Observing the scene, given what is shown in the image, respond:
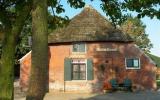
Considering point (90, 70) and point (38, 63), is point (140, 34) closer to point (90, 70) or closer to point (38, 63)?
point (90, 70)

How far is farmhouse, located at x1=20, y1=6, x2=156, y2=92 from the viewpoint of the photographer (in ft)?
123

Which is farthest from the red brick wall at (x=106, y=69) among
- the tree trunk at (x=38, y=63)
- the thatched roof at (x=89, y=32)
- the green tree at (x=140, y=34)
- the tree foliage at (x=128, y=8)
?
the green tree at (x=140, y=34)

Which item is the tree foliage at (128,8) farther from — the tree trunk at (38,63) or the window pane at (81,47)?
the window pane at (81,47)

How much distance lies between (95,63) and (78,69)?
1518 mm

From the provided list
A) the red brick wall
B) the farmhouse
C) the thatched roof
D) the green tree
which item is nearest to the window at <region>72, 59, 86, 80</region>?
the farmhouse

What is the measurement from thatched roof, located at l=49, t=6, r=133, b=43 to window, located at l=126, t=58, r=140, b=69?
1714 mm

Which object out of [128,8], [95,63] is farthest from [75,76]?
[128,8]

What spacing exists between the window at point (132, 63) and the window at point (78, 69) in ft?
12.2

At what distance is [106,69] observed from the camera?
123ft

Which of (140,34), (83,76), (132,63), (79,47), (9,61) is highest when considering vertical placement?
(140,34)

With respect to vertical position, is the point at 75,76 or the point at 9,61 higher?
the point at 9,61

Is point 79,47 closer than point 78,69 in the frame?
No

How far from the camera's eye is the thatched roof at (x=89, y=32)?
3812cm

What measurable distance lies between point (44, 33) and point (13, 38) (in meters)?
4.52
